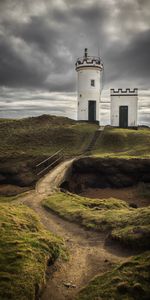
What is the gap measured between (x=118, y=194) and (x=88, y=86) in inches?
932

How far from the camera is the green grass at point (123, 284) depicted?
9047 millimetres

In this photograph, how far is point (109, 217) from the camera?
16.4 m

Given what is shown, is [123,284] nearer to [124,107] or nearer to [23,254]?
[23,254]

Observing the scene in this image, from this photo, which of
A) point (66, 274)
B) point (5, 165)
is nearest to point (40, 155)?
point (5, 165)

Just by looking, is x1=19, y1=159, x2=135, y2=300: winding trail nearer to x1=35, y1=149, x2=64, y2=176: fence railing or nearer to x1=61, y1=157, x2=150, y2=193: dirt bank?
x1=35, y1=149, x2=64, y2=176: fence railing

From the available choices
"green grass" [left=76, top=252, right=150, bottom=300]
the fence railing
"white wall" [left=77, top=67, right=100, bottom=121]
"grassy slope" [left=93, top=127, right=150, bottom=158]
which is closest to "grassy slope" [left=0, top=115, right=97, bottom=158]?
the fence railing

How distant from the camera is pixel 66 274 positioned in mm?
11227

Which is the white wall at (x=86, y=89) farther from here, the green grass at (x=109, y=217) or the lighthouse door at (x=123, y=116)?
the green grass at (x=109, y=217)

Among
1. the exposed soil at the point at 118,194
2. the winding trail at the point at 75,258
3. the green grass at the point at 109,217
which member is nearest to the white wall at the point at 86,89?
the exposed soil at the point at 118,194

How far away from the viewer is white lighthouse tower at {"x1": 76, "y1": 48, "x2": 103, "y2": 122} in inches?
1922

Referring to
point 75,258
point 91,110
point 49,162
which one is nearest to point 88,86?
point 91,110

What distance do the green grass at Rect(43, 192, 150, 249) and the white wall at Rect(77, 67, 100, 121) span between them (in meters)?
28.2

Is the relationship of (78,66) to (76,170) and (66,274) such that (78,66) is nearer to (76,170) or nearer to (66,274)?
(76,170)

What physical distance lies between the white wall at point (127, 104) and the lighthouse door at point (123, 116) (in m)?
0.47
